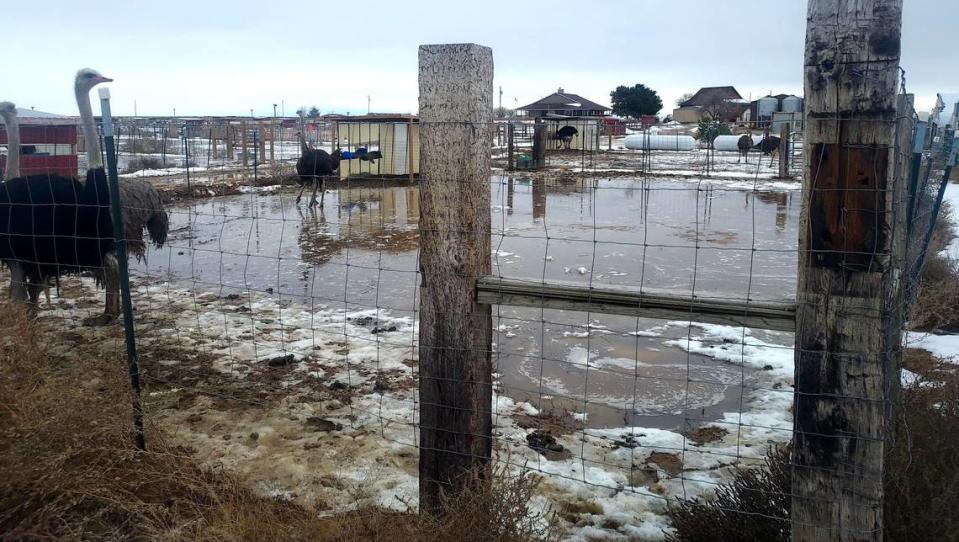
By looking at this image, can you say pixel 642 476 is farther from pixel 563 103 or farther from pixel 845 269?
pixel 563 103

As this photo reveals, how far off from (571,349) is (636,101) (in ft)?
178

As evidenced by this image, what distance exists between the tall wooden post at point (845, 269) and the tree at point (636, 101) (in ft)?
188

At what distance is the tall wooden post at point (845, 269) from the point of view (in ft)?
7.64

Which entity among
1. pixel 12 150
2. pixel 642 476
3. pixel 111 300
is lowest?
pixel 642 476

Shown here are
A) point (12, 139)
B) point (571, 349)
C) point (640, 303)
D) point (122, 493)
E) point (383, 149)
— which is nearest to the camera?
point (640, 303)

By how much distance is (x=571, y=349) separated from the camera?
20.5 feet

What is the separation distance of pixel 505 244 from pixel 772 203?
7217 millimetres

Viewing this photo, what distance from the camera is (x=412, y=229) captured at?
12.6 m

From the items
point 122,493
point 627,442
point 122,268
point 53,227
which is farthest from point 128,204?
point 627,442

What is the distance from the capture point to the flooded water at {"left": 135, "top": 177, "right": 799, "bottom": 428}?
5.25 meters

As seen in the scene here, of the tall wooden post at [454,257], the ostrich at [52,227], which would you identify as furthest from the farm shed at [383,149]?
the tall wooden post at [454,257]

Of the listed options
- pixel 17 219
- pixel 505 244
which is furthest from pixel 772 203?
pixel 17 219

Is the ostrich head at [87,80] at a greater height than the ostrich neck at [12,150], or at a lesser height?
greater

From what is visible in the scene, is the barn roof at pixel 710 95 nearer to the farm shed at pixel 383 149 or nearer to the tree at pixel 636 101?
the tree at pixel 636 101
